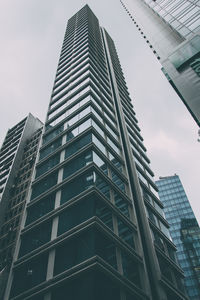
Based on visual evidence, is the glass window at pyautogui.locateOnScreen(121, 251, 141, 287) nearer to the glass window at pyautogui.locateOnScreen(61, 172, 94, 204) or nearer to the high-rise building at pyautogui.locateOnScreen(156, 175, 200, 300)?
the glass window at pyautogui.locateOnScreen(61, 172, 94, 204)

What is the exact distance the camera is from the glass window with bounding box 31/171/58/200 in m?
29.7

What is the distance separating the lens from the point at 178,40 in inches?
958

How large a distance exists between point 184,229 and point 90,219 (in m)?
86.4

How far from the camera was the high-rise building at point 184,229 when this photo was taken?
84.5 meters

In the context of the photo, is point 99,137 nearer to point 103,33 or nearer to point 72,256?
point 72,256

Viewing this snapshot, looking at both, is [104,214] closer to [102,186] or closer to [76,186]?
[102,186]

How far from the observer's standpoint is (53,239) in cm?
2275

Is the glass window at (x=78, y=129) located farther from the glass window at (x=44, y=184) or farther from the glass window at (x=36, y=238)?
the glass window at (x=36, y=238)

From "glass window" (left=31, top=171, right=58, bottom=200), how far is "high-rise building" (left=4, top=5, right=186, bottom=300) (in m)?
0.14

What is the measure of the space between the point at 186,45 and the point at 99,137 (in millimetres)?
14302

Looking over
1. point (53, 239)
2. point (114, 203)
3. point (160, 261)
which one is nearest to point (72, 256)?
point (53, 239)

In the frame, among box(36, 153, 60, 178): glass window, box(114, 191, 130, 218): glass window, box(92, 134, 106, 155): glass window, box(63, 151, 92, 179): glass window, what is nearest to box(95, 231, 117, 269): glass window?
box(114, 191, 130, 218): glass window

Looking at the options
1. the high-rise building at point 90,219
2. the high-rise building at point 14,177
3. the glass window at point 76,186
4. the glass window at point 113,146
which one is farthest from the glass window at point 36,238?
the glass window at point 113,146

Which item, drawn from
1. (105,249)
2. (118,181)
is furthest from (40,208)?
(105,249)
